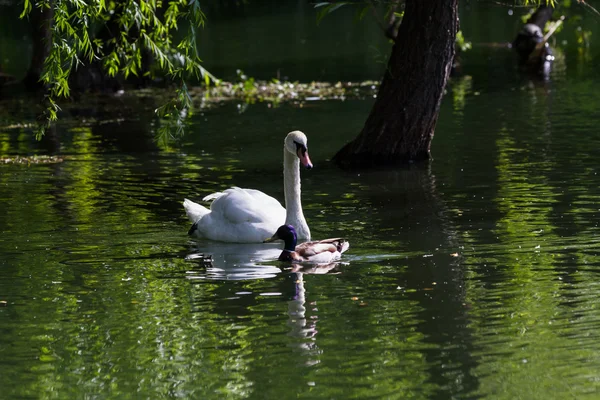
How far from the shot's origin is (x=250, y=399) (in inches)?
290

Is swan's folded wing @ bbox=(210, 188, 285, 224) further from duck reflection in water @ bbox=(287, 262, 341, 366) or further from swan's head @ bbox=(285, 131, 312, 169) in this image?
duck reflection in water @ bbox=(287, 262, 341, 366)

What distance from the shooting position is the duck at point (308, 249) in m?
11.2

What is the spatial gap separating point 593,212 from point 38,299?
21.5ft

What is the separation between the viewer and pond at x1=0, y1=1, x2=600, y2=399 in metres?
7.82

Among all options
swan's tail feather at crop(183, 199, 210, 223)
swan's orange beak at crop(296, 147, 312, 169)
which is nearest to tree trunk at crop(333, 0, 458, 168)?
swan's orange beak at crop(296, 147, 312, 169)

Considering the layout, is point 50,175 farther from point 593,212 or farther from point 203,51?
point 203,51

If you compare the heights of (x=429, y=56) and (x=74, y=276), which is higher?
(x=429, y=56)

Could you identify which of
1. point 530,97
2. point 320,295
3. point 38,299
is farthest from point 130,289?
point 530,97

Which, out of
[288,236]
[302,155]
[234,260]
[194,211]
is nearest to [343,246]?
[288,236]

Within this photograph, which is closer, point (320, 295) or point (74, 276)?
point (320, 295)

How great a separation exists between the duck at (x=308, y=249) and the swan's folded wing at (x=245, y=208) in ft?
3.15

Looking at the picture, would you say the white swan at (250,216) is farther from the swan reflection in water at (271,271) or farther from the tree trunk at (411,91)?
the tree trunk at (411,91)

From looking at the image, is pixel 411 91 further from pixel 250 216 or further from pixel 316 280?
pixel 316 280

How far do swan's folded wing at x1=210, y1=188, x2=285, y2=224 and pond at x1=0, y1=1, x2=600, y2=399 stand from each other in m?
0.37
